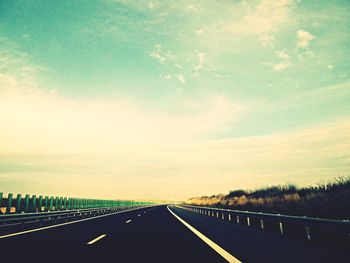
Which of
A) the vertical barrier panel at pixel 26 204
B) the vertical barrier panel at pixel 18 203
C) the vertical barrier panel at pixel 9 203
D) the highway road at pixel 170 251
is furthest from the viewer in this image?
the vertical barrier panel at pixel 26 204

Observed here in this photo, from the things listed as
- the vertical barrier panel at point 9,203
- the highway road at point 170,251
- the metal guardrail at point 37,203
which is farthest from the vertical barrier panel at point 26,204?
the highway road at point 170,251

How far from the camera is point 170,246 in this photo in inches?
317

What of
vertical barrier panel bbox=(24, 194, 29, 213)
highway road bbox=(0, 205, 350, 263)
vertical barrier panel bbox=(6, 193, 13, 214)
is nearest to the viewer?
highway road bbox=(0, 205, 350, 263)

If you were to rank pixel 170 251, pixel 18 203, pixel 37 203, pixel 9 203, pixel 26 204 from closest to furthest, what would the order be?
pixel 170 251, pixel 9 203, pixel 18 203, pixel 26 204, pixel 37 203

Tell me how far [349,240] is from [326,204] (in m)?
4.26

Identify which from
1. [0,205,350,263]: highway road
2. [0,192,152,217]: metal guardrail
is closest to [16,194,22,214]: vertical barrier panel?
[0,192,152,217]: metal guardrail

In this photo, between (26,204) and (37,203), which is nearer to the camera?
(26,204)

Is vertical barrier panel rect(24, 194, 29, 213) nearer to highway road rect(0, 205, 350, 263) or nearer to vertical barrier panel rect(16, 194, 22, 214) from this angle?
vertical barrier panel rect(16, 194, 22, 214)

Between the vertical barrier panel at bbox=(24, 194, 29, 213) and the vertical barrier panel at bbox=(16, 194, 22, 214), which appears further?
the vertical barrier panel at bbox=(24, 194, 29, 213)

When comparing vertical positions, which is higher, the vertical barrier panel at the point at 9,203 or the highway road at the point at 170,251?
the vertical barrier panel at the point at 9,203

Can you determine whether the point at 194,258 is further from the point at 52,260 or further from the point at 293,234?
the point at 293,234

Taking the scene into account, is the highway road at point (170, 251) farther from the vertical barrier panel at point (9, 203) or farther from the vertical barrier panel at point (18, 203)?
the vertical barrier panel at point (18, 203)

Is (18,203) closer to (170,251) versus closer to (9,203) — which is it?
(9,203)

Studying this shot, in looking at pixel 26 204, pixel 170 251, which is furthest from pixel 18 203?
pixel 170 251
